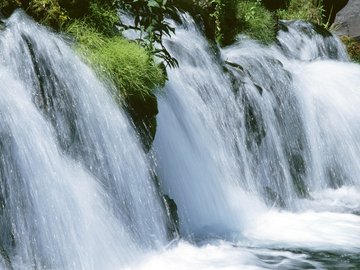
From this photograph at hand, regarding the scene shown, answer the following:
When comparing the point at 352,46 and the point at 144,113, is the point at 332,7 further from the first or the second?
the point at 144,113

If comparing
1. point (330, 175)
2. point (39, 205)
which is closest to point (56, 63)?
point (39, 205)

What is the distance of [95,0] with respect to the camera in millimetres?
6367

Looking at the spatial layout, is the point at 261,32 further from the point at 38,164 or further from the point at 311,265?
the point at 38,164

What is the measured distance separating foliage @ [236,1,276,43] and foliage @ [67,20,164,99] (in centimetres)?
497

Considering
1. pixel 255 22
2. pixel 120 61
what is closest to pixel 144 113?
pixel 120 61

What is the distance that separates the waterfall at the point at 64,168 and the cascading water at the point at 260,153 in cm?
47

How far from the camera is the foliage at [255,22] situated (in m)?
10.8

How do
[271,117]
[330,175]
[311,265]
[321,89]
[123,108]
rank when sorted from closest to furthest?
[311,265], [123,108], [271,117], [330,175], [321,89]

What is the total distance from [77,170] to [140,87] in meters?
1.16

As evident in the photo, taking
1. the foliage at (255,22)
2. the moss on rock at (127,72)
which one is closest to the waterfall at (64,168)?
the moss on rock at (127,72)

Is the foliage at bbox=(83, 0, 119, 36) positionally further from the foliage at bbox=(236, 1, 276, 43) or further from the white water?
the foliage at bbox=(236, 1, 276, 43)

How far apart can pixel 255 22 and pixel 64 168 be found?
6902 mm

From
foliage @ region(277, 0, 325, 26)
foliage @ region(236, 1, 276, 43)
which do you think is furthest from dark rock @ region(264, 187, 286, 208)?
foliage @ region(277, 0, 325, 26)

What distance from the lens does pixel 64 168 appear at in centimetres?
477
